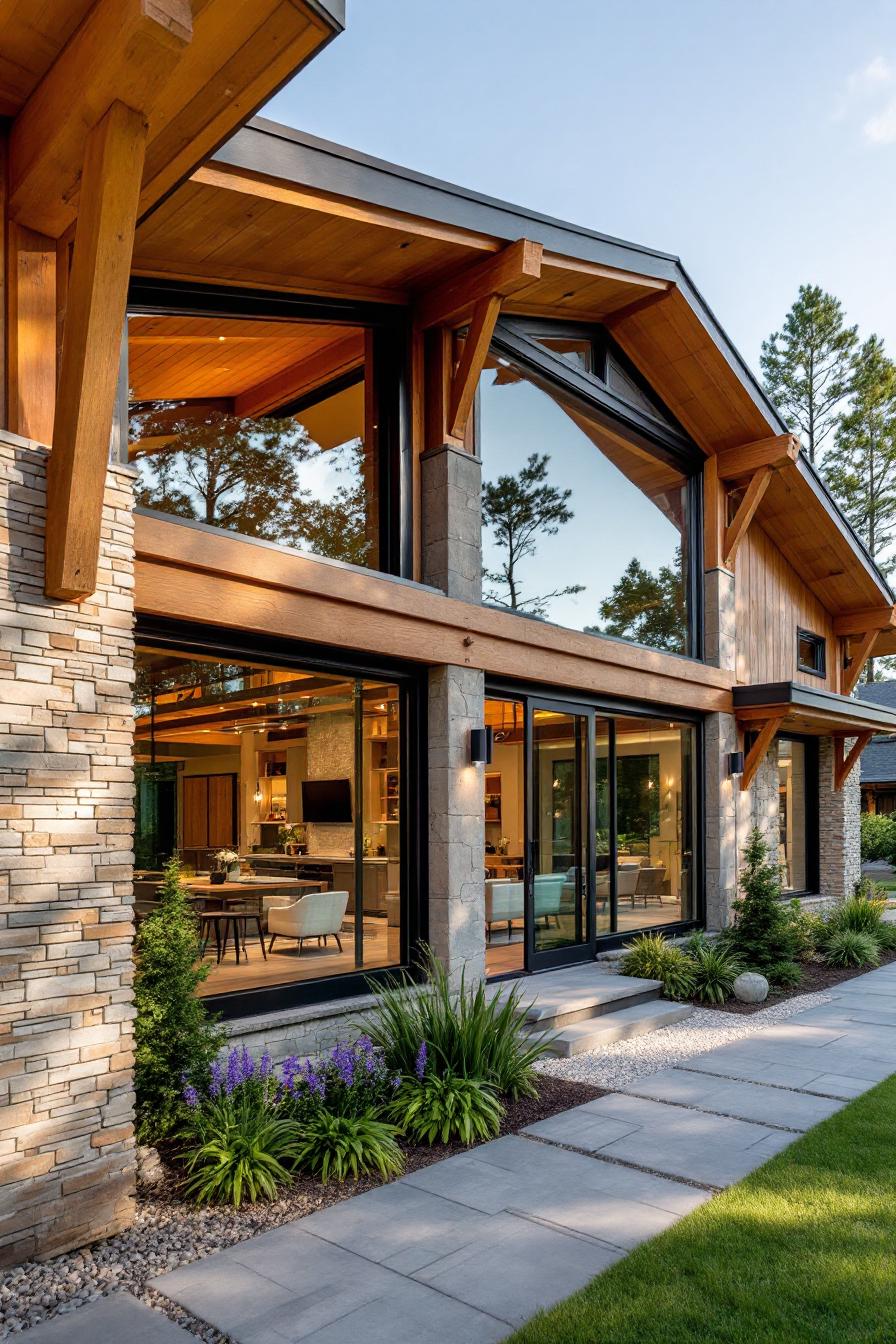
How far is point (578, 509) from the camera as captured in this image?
→ 32.9 feet

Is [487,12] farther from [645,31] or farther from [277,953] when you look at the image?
[277,953]

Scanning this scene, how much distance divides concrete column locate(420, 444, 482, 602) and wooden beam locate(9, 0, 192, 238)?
12.1 ft

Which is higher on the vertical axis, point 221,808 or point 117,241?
point 117,241

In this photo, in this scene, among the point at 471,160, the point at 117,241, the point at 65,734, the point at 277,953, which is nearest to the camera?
the point at 117,241

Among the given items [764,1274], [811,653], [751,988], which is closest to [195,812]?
[764,1274]

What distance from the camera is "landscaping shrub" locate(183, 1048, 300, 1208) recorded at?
4477 mm

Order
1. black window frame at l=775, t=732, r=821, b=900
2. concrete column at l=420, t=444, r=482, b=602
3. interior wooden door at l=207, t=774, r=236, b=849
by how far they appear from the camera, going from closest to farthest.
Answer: interior wooden door at l=207, t=774, r=236, b=849
concrete column at l=420, t=444, r=482, b=602
black window frame at l=775, t=732, r=821, b=900

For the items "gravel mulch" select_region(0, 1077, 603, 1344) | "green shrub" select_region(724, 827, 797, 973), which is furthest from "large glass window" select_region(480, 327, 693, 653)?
"gravel mulch" select_region(0, 1077, 603, 1344)

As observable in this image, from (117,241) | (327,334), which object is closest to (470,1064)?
(117,241)

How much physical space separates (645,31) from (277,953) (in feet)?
61.1

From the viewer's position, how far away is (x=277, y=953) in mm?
6566

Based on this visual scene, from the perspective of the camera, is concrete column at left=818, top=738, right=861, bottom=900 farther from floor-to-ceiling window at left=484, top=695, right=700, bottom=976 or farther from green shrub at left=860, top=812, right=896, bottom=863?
green shrub at left=860, top=812, right=896, bottom=863

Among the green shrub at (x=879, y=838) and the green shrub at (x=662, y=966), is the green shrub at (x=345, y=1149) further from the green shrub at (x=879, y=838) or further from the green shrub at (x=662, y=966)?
the green shrub at (x=879, y=838)

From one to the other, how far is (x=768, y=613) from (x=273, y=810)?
8661 millimetres
